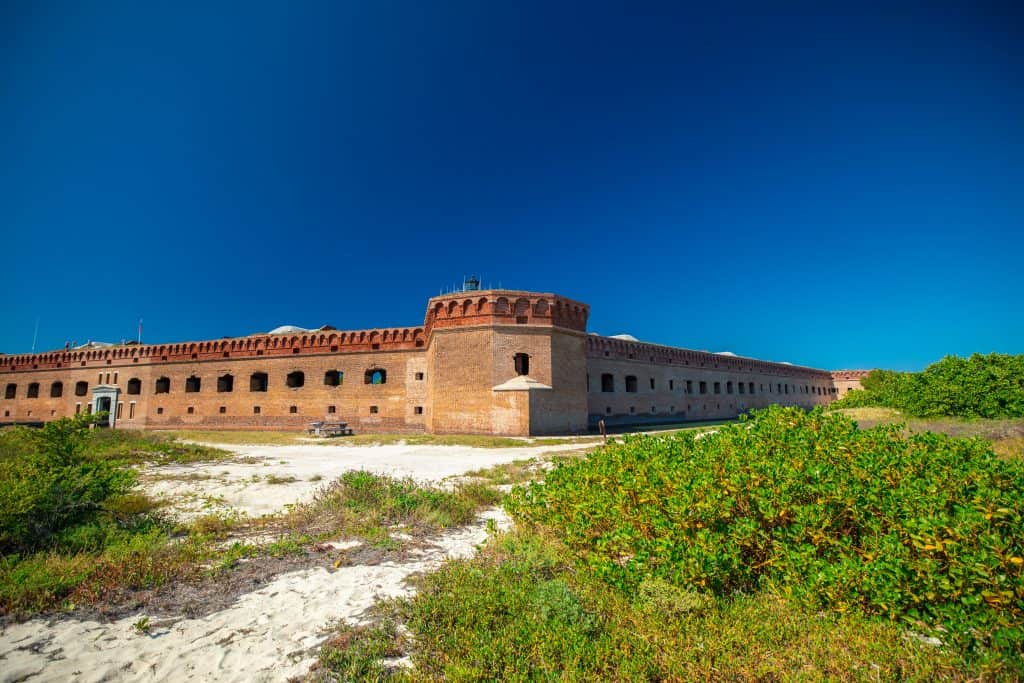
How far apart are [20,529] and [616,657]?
18.9 ft

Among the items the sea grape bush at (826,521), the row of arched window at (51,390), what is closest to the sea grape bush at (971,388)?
the sea grape bush at (826,521)

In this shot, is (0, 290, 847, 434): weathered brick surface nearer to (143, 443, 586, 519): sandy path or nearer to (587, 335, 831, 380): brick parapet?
(587, 335, 831, 380): brick parapet

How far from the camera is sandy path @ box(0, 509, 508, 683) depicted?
8.46 ft

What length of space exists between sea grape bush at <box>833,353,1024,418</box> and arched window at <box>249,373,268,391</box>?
31.2 meters

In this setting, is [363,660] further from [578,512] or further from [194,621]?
[578,512]

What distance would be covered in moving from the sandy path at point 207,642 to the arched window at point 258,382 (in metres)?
25.6

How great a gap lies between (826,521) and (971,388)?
1609cm

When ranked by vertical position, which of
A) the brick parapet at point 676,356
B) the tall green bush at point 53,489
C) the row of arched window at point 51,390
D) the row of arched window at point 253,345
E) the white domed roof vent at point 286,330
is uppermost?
the white domed roof vent at point 286,330

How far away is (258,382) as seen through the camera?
1020 inches

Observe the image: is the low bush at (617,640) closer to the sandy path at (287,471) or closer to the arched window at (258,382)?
the sandy path at (287,471)

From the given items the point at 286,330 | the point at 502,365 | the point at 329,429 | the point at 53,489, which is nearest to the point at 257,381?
the point at 286,330

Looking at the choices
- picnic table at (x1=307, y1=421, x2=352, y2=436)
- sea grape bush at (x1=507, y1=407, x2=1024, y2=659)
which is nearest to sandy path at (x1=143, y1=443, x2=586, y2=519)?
sea grape bush at (x1=507, y1=407, x2=1024, y2=659)

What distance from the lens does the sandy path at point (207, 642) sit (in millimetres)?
2578

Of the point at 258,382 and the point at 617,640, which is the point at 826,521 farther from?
the point at 258,382
